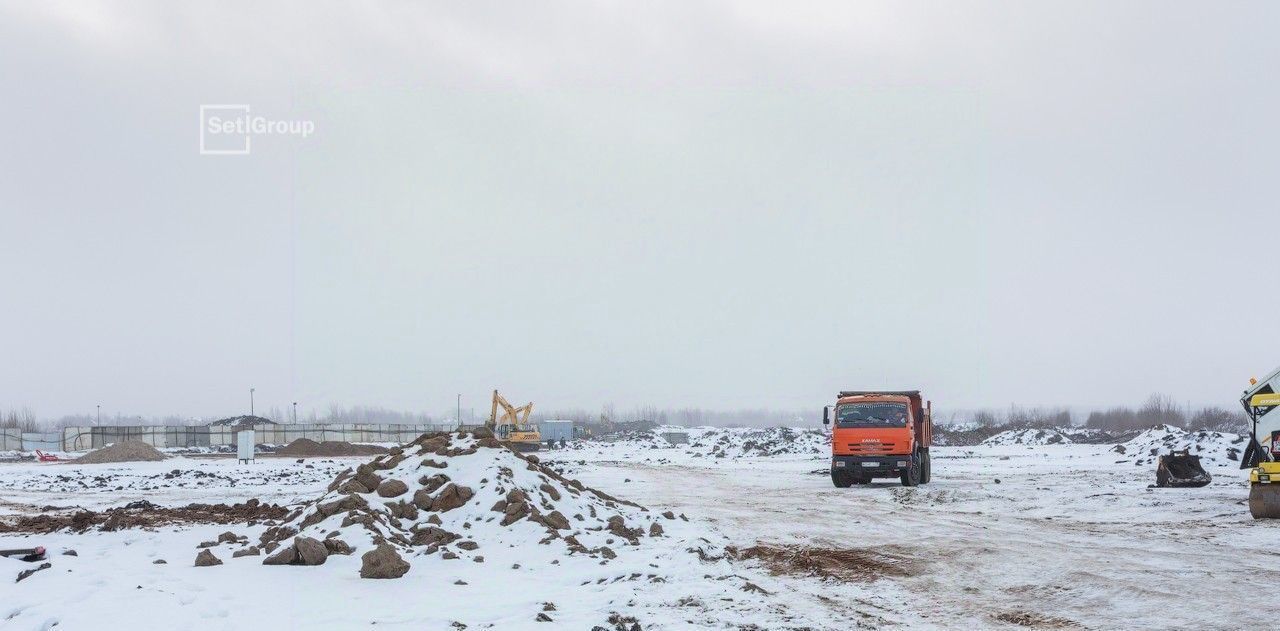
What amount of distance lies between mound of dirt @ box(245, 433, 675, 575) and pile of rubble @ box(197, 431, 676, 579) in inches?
0.7

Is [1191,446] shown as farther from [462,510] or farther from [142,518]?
[142,518]

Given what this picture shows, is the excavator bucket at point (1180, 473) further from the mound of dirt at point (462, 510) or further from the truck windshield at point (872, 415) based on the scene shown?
the mound of dirt at point (462, 510)

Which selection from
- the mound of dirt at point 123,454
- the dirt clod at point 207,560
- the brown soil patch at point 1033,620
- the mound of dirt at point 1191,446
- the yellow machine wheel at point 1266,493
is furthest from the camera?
the mound of dirt at point 123,454

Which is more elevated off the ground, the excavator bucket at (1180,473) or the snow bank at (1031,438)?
the excavator bucket at (1180,473)

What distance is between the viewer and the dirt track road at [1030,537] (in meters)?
10.7

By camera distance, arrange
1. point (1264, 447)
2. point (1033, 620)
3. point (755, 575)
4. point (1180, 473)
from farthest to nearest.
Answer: point (1180, 473) → point (1264, 447) → point (755, 575) → point (1033, 620)

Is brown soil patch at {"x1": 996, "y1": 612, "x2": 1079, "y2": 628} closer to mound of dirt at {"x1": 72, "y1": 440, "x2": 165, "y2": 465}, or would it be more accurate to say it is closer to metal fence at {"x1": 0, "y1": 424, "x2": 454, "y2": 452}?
mound of dirt at {"x1": 72, "y1": 440, "x2": 165, "y2": 465}

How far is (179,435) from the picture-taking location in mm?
84750

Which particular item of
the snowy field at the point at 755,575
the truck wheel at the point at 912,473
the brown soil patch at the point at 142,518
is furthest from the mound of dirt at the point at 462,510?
the truck wheel at the point at 912,473

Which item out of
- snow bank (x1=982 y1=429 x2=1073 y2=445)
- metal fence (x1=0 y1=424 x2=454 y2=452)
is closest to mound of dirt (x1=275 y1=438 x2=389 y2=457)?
metal fence (x1=0 y1=424 x2=454 y2=452)

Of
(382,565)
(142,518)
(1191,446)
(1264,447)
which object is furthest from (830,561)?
(1191,446)

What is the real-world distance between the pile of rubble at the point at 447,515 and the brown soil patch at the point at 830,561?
6.68 ft

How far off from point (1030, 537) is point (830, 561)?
15.7ft

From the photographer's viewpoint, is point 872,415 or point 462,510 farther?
point 872,415
